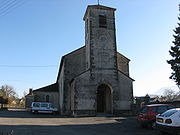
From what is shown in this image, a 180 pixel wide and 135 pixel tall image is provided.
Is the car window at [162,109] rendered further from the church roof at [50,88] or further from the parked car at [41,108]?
the church roof at [50,88]

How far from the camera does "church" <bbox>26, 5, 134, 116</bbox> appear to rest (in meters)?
25.5

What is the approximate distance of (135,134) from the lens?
1114 centimetres

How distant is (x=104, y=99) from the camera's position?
29594 millimetres

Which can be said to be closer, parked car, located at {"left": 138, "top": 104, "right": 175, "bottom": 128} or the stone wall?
parked car, located at {"left": 138, "top": 104, "right": 175, "bottom": 128}

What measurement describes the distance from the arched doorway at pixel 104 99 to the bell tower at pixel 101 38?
336cm

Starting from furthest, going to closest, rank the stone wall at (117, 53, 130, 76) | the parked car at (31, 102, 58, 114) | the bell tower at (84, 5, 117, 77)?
Result: 1. the stone wall at (117, 53, 130, 76)
2. the parked car at (31, 102, 58, 114)
3. the bell tower at (84, 5, 117, 77)

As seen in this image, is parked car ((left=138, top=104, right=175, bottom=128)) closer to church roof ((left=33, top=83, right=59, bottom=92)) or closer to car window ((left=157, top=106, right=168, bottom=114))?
car window ((left=157, top=106, right=168, bottom=114))

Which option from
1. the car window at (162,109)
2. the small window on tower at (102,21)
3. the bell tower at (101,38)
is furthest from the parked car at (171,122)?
the small window on tower at (102,21)

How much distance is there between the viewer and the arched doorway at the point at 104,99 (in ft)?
90.6

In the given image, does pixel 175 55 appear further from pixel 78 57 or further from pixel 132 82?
pixel 78 57

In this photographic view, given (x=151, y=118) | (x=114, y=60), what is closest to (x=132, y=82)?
(x=114, y=60)

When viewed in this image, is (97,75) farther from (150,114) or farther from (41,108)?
(150,114)

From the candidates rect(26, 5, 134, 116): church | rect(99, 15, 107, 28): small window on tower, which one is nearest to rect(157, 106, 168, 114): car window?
rect(26, 5, 134, 116): church

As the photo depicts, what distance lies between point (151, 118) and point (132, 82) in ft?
47.4
